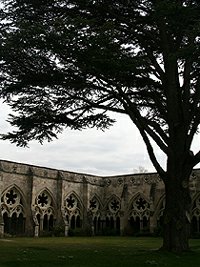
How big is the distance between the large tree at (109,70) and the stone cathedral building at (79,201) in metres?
14.3

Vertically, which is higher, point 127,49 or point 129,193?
point 127,49

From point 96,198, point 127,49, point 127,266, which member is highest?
point 127,49

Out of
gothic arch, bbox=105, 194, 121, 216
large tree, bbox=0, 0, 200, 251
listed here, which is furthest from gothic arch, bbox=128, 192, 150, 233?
large tree, bbox=0, 0, 200, 251

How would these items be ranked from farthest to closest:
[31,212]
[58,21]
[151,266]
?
1. [31,212]
2. [58,21]
3. [151,266]

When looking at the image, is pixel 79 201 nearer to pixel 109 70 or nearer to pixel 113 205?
pixel 113 205

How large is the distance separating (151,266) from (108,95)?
199 inches

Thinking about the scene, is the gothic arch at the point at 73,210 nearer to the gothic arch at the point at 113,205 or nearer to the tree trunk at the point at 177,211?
the gothic arch at the point at 113,205

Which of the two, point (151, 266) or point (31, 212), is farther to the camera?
point (31, 212)

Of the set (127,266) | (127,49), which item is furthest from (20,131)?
(127,266)

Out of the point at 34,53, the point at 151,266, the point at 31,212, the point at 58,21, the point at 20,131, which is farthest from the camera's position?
the point at 31,212

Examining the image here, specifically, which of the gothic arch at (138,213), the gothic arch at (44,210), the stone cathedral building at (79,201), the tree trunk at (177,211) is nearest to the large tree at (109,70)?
the tree trunk at (177,211)

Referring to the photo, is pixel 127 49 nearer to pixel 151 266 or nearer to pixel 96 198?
pixel 151 266

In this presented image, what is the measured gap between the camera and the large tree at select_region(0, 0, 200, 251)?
30.8 feet

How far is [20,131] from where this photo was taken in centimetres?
1180
